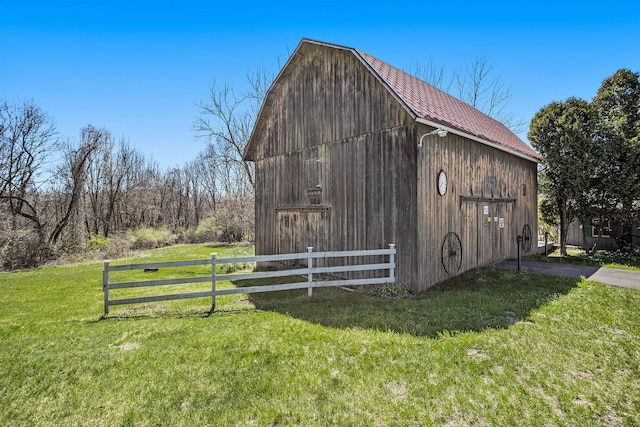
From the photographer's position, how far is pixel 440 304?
20.0 feet

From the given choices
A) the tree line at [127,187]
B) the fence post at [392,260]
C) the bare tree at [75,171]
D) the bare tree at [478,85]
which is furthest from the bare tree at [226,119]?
the fence post at [392,260]

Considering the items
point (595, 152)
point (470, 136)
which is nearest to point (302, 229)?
point (470, 136)

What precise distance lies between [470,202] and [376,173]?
3.12 metres

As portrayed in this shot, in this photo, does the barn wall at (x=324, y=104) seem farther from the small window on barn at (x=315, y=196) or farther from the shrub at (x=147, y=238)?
the shrub at (x=147, y=238)

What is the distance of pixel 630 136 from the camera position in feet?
39.0

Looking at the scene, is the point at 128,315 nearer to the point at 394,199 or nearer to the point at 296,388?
the point at 296,388

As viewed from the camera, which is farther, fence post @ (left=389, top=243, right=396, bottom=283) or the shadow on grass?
fence post @ (left=389, top=243, right=396, bottom=283)

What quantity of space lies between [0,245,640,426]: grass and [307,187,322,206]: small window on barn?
11.9 feet

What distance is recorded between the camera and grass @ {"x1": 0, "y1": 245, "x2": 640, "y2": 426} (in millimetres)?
2971

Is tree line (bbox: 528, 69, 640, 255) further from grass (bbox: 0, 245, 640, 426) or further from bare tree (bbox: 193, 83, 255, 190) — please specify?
bare tree (bbox: 193, 83, 255, 190)

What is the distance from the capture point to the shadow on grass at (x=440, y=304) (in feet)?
16.7

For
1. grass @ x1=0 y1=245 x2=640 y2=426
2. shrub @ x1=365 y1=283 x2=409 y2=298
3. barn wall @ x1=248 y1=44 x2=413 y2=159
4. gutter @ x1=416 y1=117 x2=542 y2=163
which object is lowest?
grass @ x1=0 y1=245 x2=640 y2=426

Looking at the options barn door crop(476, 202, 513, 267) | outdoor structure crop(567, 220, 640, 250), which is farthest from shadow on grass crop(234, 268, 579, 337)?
outdoor structure crop(567, 220, 640, 250)

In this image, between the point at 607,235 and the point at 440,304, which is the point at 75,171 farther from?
the point at 607,235
